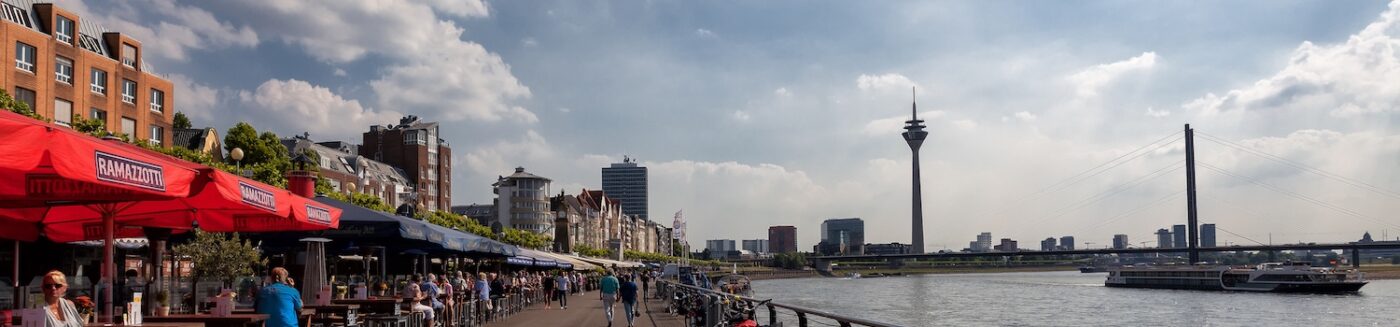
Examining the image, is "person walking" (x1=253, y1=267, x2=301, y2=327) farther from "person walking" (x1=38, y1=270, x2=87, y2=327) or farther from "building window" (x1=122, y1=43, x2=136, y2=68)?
"building window" (x1=122, y1=43, x2=136, y2=68)

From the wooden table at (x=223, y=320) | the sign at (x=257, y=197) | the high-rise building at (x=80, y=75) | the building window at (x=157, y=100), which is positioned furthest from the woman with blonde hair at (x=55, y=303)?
the building window at (x=157, y=100)

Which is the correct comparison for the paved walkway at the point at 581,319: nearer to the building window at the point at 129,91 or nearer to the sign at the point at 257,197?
the sign at the point at 257,197

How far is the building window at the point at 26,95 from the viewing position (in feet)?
180

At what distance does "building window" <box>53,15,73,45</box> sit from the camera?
60.5m

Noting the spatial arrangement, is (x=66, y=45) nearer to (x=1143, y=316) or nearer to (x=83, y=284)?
(x=83, y=284)

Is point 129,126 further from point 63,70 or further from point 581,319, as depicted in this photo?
point 581,319

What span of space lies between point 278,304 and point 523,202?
14380cm

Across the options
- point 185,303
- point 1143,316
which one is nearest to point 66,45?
point 185,303

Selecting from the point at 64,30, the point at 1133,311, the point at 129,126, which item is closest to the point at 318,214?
the point at 64,30

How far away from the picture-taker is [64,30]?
6112cm

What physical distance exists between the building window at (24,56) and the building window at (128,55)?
10013 millimetres

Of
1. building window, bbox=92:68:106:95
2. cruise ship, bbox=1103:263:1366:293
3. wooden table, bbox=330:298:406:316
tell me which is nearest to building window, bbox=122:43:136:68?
building window, bbox=92:68:106:95

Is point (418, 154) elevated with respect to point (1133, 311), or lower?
elevated

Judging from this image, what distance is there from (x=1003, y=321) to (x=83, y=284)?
51787 mm
